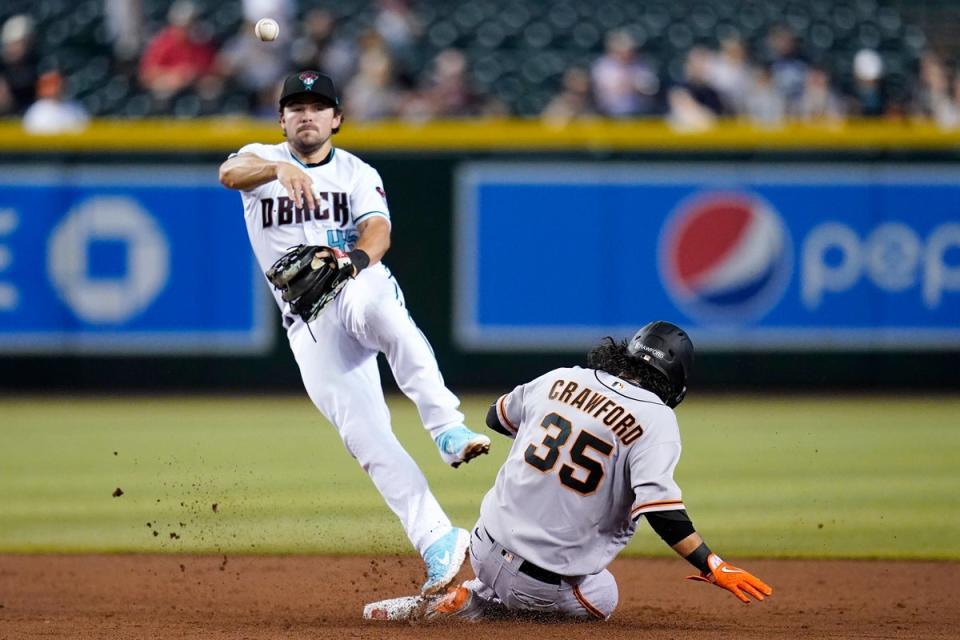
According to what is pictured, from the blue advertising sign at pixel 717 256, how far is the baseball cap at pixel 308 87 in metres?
7.54

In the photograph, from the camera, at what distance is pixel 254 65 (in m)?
13.8

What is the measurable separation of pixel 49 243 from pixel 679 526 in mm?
9386

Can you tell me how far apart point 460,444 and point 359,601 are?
1015mm

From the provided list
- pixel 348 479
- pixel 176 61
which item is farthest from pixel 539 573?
pixel 176 61

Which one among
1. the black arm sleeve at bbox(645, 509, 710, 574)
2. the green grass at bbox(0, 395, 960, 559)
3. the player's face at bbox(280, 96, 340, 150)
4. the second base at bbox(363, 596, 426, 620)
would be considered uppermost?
the player's face at bbox(280, 96, 340, 150)

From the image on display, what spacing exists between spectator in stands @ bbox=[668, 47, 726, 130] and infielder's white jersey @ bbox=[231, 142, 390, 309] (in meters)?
7.89

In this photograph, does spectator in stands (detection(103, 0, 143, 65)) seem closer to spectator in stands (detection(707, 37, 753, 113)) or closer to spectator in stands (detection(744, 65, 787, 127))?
spectator in stands (detection(707, 37, 753, 113))

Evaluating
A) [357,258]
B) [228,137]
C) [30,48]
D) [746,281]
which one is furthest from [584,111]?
[357,258]

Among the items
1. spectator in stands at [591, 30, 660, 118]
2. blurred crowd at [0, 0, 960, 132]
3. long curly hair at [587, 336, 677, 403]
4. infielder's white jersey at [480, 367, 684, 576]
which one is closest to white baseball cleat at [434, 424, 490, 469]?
infielder's white jersey at [480, 367, 684, 576]

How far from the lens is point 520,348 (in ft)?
42.1

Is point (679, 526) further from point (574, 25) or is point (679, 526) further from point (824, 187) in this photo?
point (574, 25)

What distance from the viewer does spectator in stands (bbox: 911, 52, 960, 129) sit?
13.0 meters

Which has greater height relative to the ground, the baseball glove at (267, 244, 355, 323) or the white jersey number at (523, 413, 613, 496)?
the baseball glove at (267, 244, 355, 323)

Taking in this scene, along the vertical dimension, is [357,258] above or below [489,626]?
above
